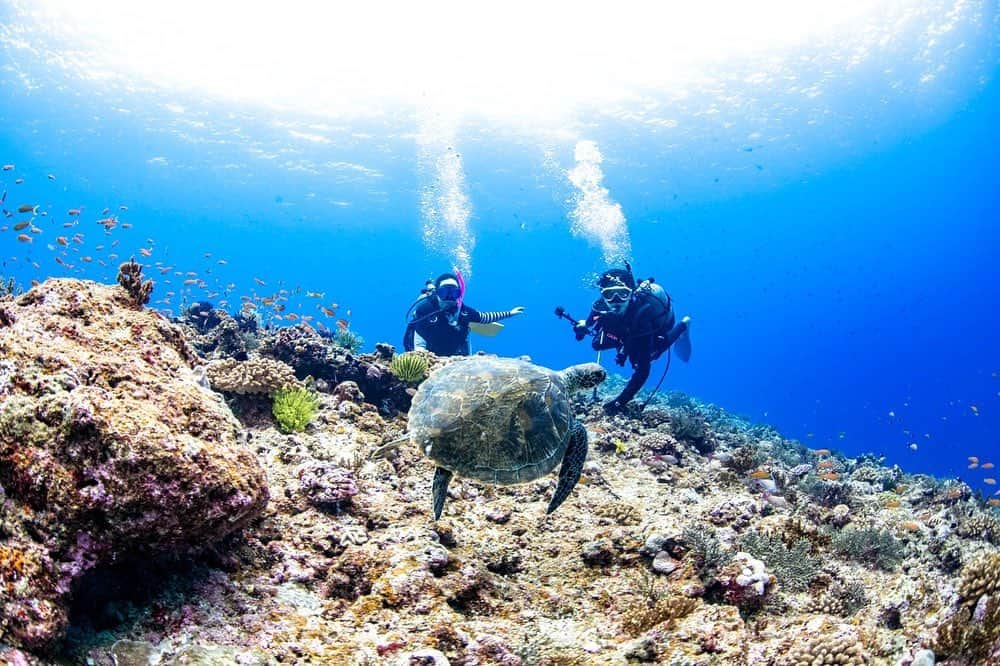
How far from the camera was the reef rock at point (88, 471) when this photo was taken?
2.45m

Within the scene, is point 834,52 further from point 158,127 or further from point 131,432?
point 158,127

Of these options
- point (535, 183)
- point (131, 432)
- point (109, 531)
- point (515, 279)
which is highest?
point (515, 279)

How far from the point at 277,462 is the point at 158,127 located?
51.3 metres

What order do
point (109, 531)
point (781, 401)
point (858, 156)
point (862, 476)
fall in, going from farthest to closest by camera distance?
point (781, 401), point (858, 156), point (862, 476), point (109, 531)

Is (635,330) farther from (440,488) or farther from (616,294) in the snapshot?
(440,488)

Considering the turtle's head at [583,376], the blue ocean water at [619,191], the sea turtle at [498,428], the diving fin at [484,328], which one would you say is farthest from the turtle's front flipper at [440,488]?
the diving fin at [484,328]

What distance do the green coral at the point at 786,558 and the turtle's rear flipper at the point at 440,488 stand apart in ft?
11.4

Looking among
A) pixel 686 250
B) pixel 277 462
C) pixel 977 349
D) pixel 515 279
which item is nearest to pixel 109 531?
pixel 277 462

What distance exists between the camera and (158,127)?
143 feet

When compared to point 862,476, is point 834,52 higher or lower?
higher

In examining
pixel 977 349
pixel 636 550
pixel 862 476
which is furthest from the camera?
pixel 977 349

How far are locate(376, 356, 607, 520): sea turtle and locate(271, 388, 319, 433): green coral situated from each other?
6.67 feet

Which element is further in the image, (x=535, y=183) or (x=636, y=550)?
(x=535, y=183)

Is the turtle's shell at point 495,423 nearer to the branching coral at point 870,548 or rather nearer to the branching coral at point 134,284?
the branching coral at point 134,284
